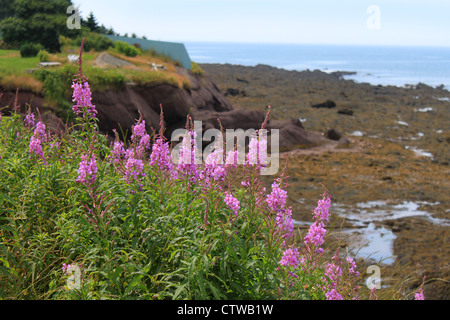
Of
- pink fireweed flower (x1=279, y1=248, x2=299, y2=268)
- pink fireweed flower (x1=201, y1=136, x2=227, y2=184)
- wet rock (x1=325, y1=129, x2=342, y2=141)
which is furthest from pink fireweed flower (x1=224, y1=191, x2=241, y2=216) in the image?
wet rock (x1=325, y1=129, x2=342, y2=141)

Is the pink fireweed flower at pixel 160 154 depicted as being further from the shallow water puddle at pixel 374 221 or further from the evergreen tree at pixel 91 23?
the evergreen tree at pixel 91 23

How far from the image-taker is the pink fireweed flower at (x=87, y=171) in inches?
159

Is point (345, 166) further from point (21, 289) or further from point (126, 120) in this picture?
point (21, 289)

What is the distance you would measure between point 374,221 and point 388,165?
24.1 ft

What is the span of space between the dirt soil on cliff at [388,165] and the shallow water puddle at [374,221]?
101 mm

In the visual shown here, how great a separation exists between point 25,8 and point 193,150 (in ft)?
91.3

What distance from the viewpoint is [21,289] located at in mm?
4473

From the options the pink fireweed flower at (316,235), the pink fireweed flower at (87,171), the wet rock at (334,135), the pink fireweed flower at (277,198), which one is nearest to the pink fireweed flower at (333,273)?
the pink fireweed flower at (316,235)

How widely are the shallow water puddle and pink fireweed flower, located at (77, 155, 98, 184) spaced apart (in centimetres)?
823

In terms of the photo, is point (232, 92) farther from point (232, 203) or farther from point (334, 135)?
point (232, 203)

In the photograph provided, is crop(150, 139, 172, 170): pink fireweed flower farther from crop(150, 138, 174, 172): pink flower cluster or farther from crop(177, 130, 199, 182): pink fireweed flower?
crop(177, 130, 199, 182): pink fireweed flower

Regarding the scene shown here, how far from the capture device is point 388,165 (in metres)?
19.9

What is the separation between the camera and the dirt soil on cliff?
1095cm

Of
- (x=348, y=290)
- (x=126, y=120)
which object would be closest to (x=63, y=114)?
(x=126, y=120)
